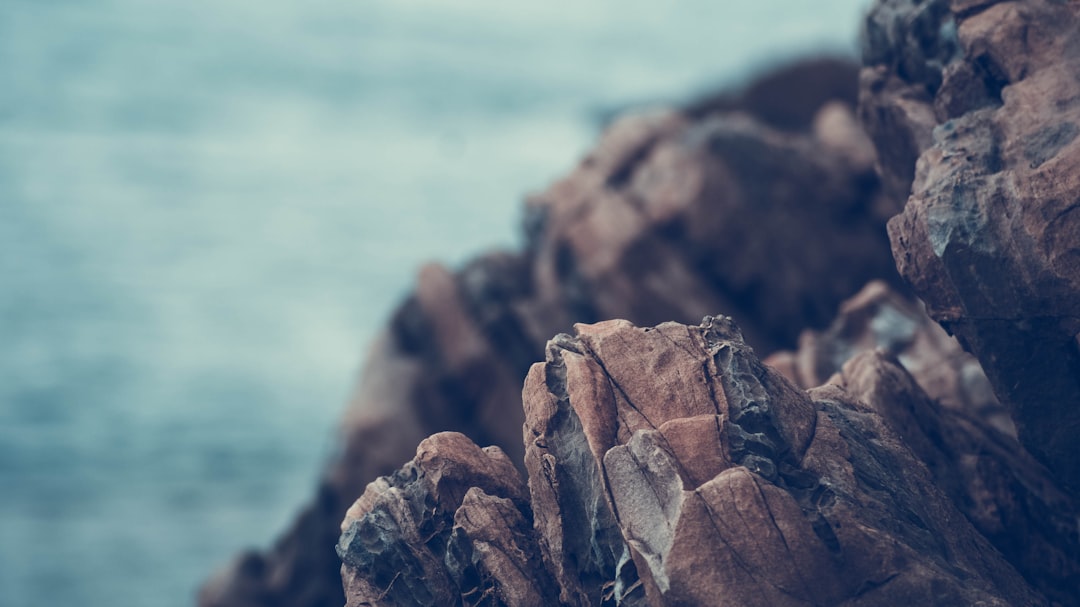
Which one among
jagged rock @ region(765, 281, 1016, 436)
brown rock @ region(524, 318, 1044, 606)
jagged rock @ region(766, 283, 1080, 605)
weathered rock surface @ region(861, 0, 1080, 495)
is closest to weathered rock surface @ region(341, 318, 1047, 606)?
brown rock @ region(524, 318, 1044, 606)

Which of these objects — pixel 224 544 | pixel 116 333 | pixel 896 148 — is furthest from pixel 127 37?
pixel 896 148

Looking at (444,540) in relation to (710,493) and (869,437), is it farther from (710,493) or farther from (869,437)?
(869,437)

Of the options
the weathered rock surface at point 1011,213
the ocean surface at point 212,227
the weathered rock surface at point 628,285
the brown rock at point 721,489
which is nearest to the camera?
the brown rock at point 721,489

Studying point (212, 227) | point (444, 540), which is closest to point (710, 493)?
point (444, 540)

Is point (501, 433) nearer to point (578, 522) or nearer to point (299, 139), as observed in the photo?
point (578, 522)

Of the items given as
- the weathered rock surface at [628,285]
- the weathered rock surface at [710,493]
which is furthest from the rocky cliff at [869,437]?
the weathered rock surface at [628,285]

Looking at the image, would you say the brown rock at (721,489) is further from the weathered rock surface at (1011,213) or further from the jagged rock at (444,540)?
the weathered rock surface at (1011,213)

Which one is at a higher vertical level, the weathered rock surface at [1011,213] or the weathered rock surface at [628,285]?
the weathered rock surface at [628,285]

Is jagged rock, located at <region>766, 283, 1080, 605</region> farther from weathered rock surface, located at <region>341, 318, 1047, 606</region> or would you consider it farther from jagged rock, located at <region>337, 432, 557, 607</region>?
jagged rock, located at <region>337, 432, 557, 607</region>
